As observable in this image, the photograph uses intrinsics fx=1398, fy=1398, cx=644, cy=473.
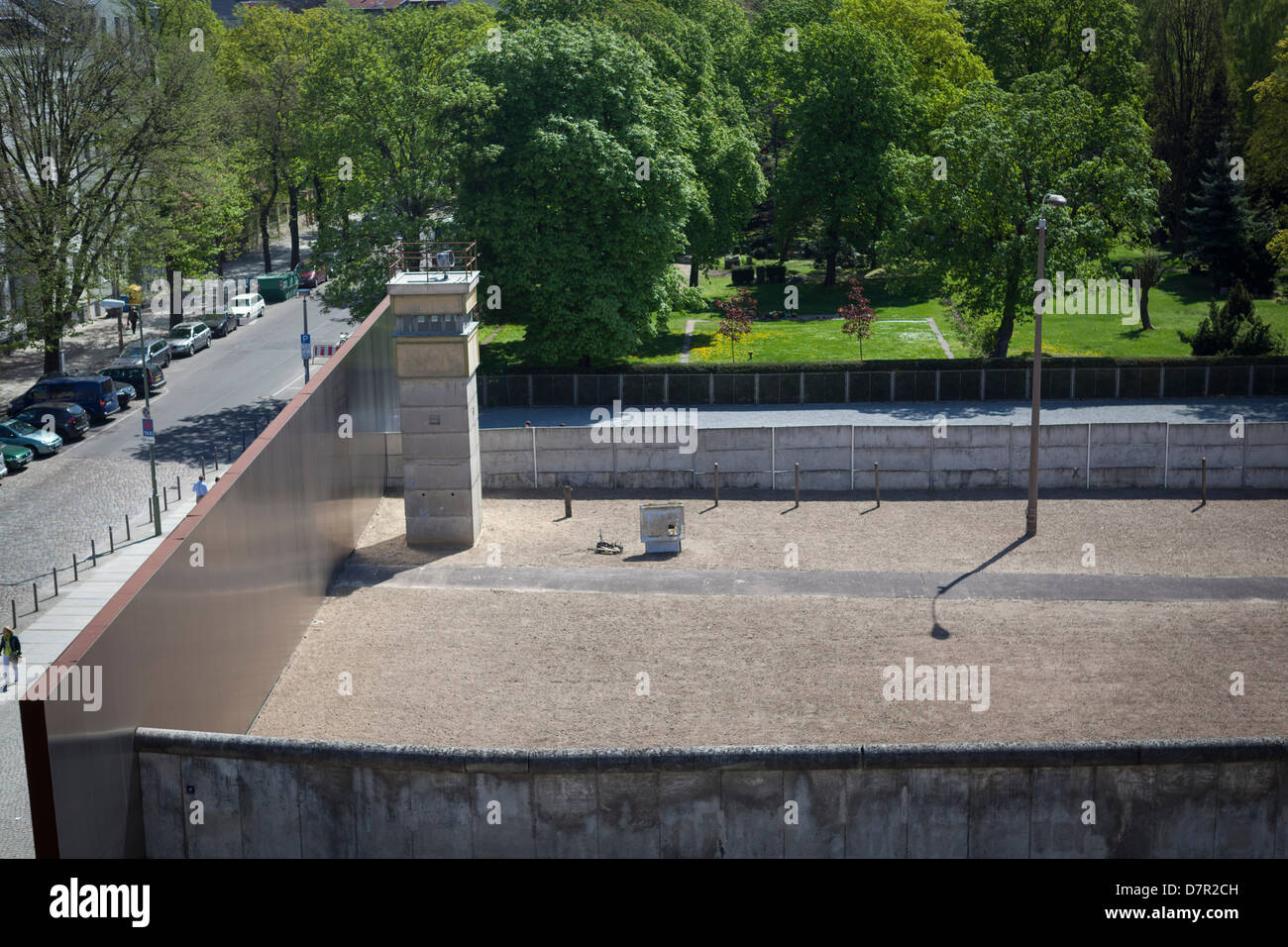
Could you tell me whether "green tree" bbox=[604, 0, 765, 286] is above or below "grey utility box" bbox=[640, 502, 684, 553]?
above

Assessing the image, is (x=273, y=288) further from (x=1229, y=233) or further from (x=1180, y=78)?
(x=1180, y=78)

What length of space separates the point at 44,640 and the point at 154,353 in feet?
89.6

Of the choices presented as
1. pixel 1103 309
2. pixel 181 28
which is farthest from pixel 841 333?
pixel 181 28

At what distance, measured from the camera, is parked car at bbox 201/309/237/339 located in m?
65.8

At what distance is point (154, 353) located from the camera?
5756 centimetres

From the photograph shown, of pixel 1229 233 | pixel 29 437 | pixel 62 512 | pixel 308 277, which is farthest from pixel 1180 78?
pixel 62 512

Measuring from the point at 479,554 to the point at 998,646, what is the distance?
1341cm

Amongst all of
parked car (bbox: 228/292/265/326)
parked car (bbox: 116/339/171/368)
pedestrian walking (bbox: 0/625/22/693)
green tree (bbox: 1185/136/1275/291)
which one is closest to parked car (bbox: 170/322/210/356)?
parked car (bbox: 116/339/171/368)

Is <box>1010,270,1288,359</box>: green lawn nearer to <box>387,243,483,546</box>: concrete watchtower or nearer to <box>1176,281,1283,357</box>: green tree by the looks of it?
<box>1176,281,1283,357</box>: green tree

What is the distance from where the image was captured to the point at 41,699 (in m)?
17.1

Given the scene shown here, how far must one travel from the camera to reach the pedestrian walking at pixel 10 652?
3025 centimetres

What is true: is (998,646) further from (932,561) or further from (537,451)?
(537,451)

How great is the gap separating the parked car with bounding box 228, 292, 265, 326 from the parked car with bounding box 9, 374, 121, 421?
15.8 m

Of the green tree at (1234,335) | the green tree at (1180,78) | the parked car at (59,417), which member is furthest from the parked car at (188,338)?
the green tree at (1180,78)
